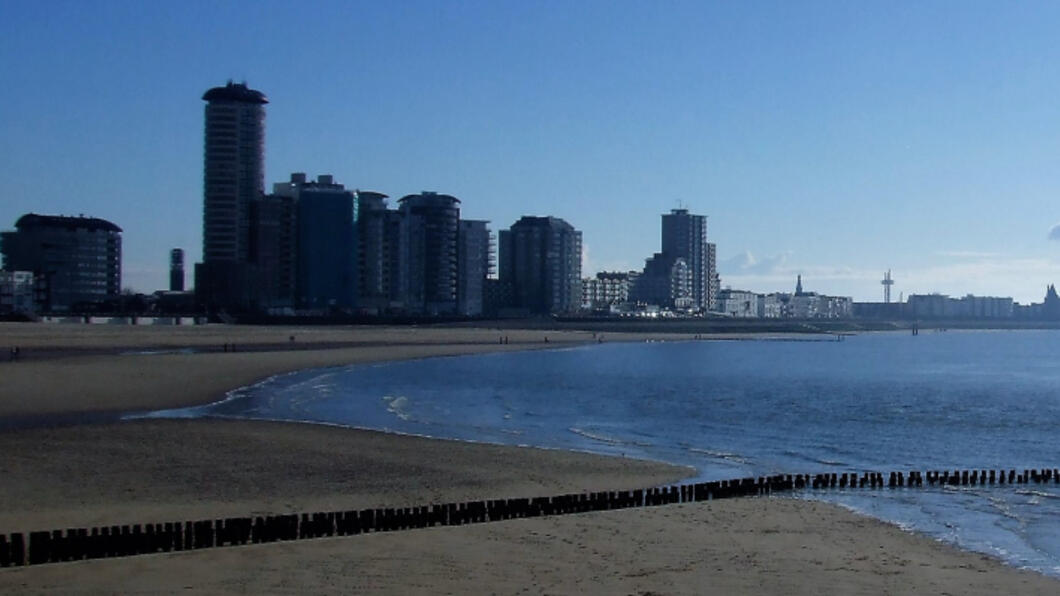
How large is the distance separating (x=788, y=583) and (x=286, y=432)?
81.9ft

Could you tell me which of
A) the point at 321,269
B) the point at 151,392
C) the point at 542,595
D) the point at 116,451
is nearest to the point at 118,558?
the point at 542,595

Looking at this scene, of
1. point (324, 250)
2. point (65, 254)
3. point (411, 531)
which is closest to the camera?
point (411, 531)

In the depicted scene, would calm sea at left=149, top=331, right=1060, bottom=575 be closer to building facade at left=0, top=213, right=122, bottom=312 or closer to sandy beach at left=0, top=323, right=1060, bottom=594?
sandy beach at left=0, top=323, right=1060, bottom=594

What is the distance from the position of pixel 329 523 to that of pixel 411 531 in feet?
5.53

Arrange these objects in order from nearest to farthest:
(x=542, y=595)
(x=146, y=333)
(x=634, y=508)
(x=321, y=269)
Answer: (x=542, y=595), (x=634, y=508), (x=146, y=333), (x=321, y=269)

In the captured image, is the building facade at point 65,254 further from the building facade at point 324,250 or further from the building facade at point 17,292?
the building facade at point 324,250

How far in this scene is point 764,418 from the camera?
53.1 metres

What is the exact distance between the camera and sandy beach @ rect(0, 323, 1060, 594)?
18.1 m

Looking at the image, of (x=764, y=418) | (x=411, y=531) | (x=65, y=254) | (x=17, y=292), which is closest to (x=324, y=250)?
(x=65, y=254)

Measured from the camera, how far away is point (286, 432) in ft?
132

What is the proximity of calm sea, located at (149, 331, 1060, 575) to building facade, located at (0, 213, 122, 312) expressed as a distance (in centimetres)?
11116

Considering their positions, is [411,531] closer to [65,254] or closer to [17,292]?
[17,292]

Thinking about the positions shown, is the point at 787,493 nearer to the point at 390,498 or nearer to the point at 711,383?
the point at 390,498

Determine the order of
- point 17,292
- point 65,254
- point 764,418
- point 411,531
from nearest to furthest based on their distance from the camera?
1. point 411,531
2. point 764,418
3. point 17,292
4. point 65,254
